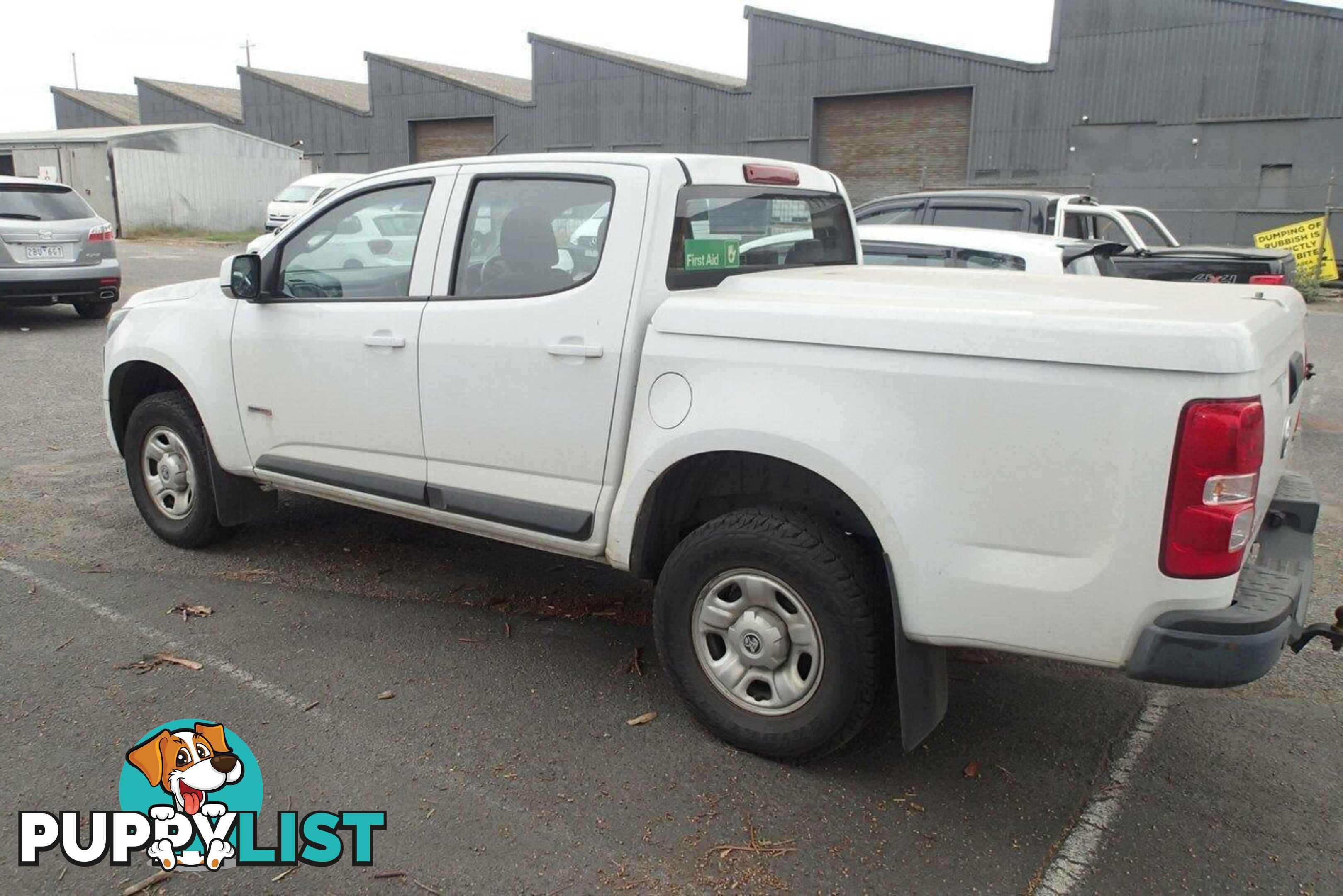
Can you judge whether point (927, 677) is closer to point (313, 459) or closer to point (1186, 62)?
point (313, 459)

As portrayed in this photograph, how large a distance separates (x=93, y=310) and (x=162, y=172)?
21752mm

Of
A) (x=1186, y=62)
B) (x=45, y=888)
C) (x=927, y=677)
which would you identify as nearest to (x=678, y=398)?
(x=927, y=677)

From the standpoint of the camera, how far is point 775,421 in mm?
3287

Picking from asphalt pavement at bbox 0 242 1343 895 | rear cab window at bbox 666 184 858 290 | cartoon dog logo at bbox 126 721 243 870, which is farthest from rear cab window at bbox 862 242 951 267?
cartoon dog logo at bbox 126 721 243 870

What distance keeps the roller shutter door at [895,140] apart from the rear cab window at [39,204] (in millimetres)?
21062

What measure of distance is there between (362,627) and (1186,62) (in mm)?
26705

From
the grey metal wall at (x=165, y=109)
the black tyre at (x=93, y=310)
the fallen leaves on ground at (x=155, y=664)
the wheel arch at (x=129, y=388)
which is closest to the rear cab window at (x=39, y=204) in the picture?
the black tyre at (x=93, y=310)

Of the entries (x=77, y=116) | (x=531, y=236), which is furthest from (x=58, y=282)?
(x=77, y=116)

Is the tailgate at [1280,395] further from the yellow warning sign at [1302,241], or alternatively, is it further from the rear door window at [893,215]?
the yellow warning sign at [1302,241]

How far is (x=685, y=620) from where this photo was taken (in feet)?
11.9

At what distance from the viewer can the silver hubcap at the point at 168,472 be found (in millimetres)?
5320

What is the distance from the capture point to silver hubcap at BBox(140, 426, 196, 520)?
5.32 meters

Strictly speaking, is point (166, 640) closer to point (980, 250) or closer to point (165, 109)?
point (980, 250)

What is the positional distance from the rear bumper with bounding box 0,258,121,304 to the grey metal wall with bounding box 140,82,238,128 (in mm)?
39512
